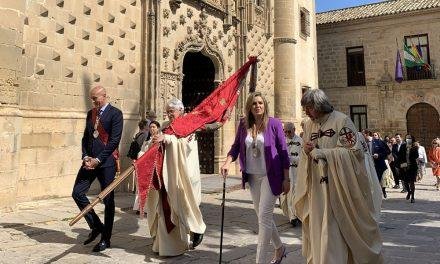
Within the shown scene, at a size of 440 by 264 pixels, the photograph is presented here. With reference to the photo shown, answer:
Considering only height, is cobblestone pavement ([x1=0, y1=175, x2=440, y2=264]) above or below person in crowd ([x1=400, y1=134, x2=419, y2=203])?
below

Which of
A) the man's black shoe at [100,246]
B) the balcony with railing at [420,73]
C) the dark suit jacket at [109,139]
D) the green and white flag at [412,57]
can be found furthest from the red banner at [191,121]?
the balcony with railing at [420,73]

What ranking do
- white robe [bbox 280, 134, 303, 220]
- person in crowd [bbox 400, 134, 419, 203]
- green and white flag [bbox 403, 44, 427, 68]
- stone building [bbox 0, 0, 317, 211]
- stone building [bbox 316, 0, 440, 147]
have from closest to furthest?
white robe [bbox 280, 134, 303, 220] < stone building [bbox 0, 0, 317, 211] < person in crowd [bbox 400, 134, 419, 203] < green and white flag [bbox 403, 44, 427, 68] < stone building [bbox 316, 0, 440, 147]

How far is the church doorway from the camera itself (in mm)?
22656

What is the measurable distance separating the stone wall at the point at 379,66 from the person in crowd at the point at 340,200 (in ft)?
73.3

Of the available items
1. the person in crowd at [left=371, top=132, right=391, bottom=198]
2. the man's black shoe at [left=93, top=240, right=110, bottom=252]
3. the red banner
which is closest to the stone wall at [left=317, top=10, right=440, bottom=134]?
the person in crowd at [left=371, top=132, right=391, bottom=198]

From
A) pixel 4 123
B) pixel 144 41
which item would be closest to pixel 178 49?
pixel 144 41

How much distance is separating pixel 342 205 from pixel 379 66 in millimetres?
23517

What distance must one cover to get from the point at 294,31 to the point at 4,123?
13427 millimetres

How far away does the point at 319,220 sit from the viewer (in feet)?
11.1

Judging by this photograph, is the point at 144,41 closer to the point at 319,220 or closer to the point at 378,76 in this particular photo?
the point at 319,220

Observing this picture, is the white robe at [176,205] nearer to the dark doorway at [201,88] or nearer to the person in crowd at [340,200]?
the person in crowd at [340,200]

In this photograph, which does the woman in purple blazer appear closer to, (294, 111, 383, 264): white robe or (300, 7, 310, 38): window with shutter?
(294, 111, 383, 264): white robe

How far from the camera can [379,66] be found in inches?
961

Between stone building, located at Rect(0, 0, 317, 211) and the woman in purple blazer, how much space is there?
4.54 meters
